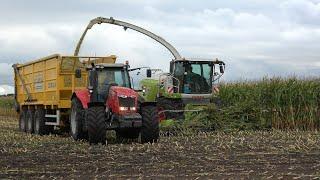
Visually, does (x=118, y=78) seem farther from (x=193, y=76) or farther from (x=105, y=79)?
(x=193, y=76)

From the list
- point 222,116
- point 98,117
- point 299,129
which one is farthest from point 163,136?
point 299,129

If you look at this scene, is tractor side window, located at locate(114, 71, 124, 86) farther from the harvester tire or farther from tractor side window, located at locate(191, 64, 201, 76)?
tractor side window, located at locate(191, 64, 201, 76)

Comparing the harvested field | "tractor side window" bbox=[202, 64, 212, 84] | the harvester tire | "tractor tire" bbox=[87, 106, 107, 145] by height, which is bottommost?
the harvested field

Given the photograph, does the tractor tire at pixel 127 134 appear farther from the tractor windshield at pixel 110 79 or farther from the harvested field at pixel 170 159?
the tractor windshield at pixel 110 79

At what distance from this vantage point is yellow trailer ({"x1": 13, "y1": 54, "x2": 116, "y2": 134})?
1844 centimetres

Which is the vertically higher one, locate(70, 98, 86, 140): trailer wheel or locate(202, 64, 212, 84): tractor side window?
locate(202, 64, 212, 84): tractor side window

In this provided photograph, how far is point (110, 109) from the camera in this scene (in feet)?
48.0

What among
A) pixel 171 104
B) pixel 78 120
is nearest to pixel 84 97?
pixel 78 120

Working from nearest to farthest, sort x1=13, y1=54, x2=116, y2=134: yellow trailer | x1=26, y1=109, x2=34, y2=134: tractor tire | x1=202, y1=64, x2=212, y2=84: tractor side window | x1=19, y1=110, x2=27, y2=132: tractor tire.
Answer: x1=13, y1=54, x2=116, y2=134: yellow trailer < x1=202, y1=64, x2=212, y2=84: tractor side window < x1=26, y1=109, x2=34, y2=134: tractor tire < x1=19, y1=110, x2=27, y2=132: tractor tire

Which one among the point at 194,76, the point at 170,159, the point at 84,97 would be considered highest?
the point at 194,76

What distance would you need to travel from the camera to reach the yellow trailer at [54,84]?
18438 mm

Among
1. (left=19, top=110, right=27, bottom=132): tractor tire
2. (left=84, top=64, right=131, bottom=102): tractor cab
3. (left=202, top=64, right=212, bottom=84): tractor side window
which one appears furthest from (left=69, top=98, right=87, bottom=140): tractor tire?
(left=19, top=110, right=27, bottom=132): tractor tire

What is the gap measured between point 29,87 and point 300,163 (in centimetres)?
1422

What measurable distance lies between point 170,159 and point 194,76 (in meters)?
9.77
